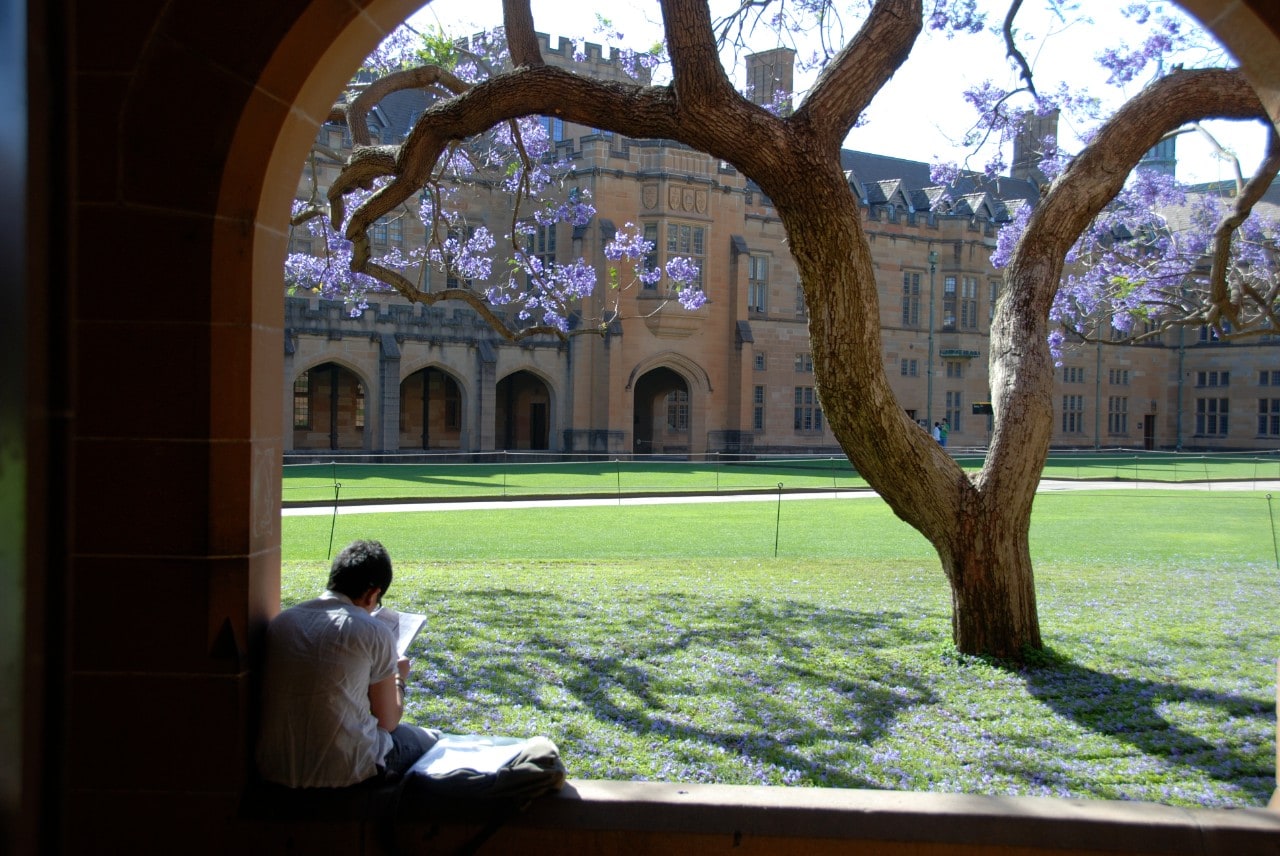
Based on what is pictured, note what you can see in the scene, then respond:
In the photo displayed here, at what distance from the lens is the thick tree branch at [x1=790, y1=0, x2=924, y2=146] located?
6.16m

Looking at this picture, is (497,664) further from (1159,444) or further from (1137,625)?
(1159,444)

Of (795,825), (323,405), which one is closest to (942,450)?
(795,825)

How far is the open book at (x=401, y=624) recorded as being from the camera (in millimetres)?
3990

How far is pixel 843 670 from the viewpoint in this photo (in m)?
6.96

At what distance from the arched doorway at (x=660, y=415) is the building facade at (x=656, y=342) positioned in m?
0.08

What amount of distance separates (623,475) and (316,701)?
1048 inches

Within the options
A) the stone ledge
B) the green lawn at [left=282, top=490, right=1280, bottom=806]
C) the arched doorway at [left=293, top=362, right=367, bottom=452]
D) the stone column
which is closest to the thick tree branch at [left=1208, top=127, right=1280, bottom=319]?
the green lawn at [left=282, top=490, right=1280, bottom=806]

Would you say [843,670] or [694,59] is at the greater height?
[694,59]

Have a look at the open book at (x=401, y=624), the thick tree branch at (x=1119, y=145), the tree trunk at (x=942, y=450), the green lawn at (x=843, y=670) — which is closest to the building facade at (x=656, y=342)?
the green lawn at (x=843, y=670)

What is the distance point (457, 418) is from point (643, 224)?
991cm

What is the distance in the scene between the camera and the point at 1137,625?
29.1 ft

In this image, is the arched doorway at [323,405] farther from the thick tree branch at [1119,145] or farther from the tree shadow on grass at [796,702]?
the thick tree branch at [1119,145]

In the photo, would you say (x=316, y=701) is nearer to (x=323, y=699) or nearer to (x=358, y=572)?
(x=323, y=699)

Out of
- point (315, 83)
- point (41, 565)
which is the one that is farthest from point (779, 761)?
point (41, 565)
